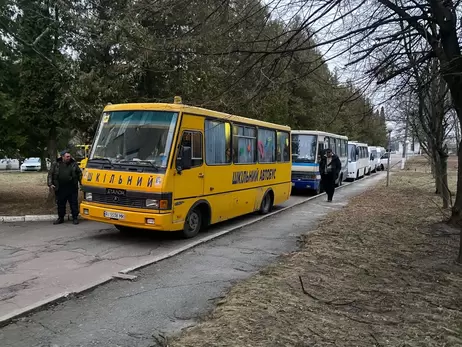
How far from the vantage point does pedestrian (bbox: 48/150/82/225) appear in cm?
1060

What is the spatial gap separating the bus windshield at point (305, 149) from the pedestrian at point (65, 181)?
1104 centimetres

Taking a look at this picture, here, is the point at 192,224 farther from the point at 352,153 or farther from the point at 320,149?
the point at 352,153

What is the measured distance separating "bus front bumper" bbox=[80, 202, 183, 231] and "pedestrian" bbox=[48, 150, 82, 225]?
6.86 feet

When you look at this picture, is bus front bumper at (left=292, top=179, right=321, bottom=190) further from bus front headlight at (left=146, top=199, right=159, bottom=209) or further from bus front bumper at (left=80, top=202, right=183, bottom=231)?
bus front headlight at (left=146, top=199, right=159, bottom=209)

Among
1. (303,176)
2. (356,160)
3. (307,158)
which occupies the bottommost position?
(303,176)

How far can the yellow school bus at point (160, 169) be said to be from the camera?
8.28 m

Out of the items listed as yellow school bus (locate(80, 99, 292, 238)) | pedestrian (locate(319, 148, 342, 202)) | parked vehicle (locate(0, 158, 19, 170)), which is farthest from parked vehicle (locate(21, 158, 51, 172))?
yellow school bus (locate(80, 99, 292, 238))

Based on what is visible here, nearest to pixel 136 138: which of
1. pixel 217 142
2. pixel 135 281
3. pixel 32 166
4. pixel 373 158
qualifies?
pixel 217 142

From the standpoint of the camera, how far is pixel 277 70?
7.46 m

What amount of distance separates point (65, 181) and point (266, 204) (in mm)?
5914

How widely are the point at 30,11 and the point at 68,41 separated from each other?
4.46 ft

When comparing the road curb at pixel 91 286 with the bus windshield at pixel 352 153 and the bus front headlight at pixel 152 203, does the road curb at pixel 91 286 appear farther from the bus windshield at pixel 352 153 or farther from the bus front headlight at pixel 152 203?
the bus windshield at pixel 352 153

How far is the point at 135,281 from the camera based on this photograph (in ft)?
20.5

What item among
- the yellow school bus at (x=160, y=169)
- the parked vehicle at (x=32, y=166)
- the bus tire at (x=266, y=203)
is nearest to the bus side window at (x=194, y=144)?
the yellow school bus at (x=160, y=169)
